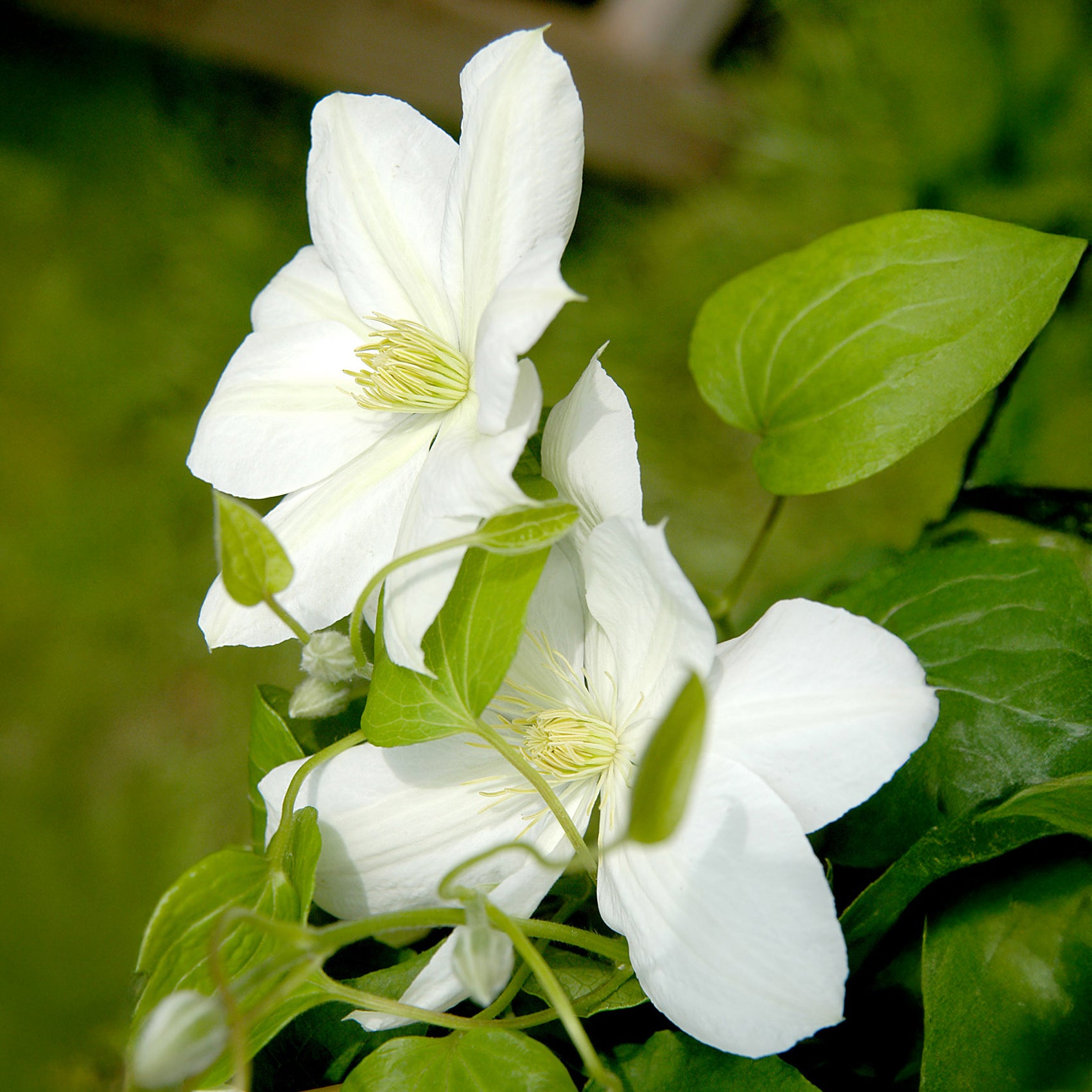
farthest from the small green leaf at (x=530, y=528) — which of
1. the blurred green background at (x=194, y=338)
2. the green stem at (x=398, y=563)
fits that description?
the blurred green background at (x=194, y=338)

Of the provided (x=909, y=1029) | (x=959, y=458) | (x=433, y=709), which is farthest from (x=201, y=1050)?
(x=959, y=458)

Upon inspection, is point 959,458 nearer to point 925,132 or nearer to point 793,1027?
point 925,132

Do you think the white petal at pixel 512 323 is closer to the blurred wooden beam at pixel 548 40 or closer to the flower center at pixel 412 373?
the flower center at pixel 412 373

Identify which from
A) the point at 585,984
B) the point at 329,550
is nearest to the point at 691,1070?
the point at 585,984

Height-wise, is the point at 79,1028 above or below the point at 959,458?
below

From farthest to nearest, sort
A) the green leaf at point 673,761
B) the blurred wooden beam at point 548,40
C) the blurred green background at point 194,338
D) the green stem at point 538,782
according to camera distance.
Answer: the blurred wooden beam at point 548,40, the blurred green background at point 194,338, the green stem at point 538,782, the green leaf at point 673,761

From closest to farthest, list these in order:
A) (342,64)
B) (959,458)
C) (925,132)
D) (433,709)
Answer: (433,709)
(959,458)
(925,132)
(342,64)

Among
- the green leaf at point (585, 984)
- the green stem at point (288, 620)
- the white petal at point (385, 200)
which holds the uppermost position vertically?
the white petal at point (385, 200)
